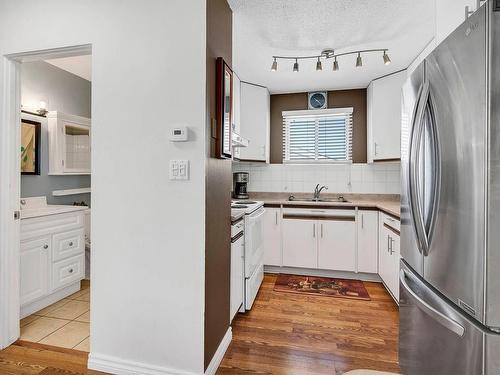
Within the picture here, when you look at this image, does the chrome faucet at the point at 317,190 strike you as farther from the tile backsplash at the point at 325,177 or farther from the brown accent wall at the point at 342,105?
the brown accent wall at the point at 342,105

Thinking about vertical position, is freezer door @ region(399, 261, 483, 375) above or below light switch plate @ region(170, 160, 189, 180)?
below

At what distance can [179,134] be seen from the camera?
1.65m

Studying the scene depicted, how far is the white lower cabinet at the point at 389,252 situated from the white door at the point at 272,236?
1.19 m

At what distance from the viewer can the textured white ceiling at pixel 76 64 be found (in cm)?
312

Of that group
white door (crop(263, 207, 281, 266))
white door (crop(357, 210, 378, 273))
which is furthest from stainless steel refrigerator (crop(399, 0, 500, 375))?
white door (crop(263, 207, 281, 266))

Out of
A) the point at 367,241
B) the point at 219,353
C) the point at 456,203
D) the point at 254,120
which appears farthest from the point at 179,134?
the point at 367,241

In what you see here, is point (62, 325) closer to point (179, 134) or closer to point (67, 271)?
point (67, 271)

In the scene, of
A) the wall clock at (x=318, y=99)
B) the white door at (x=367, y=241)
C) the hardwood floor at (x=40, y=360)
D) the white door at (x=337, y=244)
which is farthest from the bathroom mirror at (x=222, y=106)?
the wall clock at (x=318, y=99)

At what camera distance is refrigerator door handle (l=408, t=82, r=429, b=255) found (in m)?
1.26

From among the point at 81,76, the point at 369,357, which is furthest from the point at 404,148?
the point at 81,76

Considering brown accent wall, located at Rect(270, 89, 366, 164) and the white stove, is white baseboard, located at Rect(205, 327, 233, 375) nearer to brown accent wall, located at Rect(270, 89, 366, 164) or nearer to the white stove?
the white stove

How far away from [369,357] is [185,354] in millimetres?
1237

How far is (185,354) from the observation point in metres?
1.70

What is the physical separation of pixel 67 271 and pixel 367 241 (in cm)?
327
